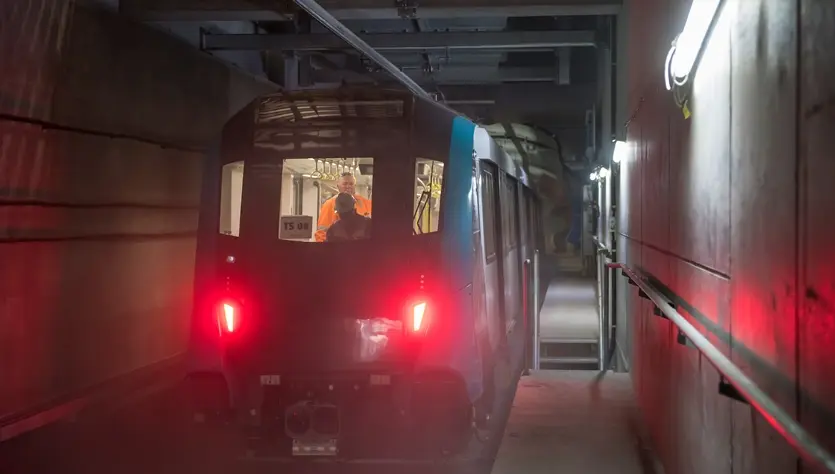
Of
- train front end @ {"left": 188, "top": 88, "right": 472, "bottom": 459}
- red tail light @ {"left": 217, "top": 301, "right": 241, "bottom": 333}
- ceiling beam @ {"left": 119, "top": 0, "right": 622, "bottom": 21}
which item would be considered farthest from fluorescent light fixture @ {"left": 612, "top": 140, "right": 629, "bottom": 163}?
red tail light @ {"left": 217, "top": 301, "right": 241, "bottom": 333}

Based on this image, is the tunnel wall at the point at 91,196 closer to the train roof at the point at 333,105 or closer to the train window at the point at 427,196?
the train roof at the point at 333,105

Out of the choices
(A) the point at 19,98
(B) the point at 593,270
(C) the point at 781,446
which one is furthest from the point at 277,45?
(B) the point at 593,270

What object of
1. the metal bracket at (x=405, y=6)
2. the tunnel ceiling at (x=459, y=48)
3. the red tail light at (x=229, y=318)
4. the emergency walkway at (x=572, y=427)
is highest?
the tunnel ceiling at (x=459, y=48)

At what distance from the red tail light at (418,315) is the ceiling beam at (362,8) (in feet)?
16.5

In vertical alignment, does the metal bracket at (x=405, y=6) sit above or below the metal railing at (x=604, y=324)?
above

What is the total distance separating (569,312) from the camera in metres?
15.5

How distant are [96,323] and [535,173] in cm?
1302

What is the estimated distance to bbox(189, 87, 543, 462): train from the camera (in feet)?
19.2

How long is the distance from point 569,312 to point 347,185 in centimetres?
1003

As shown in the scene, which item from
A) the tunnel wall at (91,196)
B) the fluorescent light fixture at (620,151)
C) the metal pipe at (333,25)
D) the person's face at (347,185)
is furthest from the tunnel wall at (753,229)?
the tunnel wall at (91,196)

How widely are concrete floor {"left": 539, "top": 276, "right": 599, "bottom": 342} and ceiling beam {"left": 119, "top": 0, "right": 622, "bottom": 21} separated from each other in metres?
5.35

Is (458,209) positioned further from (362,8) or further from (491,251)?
(362,8)

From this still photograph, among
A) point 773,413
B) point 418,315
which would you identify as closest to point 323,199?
point 418,315

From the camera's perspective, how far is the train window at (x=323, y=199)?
6.19m
